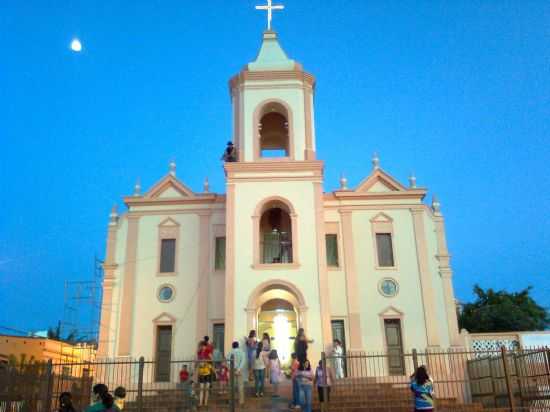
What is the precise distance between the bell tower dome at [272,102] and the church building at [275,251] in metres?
0.05

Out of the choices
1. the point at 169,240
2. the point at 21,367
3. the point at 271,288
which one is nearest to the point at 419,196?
the point at 271,288

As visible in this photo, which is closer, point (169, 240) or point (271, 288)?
point (271, 288)

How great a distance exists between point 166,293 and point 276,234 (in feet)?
16.5

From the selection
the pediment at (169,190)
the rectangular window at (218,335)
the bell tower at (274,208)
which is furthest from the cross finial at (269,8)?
the rectangular window at (218,335)

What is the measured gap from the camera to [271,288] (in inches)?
768

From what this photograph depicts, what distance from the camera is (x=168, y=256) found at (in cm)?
2277

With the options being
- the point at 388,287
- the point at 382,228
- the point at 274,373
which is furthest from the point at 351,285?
the point at 274,373

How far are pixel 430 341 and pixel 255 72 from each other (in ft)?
41.3

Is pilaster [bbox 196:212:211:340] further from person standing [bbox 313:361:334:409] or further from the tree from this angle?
the tree

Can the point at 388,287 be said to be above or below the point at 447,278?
below

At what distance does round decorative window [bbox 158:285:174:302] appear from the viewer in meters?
21.9

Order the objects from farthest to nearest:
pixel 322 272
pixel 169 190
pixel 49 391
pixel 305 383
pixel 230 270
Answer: pixel 169 190 < pixel 230 270 < pixel 322 272 < pixel 305 383 < pixel 49 391

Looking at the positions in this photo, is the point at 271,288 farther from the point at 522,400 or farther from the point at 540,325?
the point at 540,325

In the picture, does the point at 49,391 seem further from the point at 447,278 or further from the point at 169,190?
the point at 447,278
